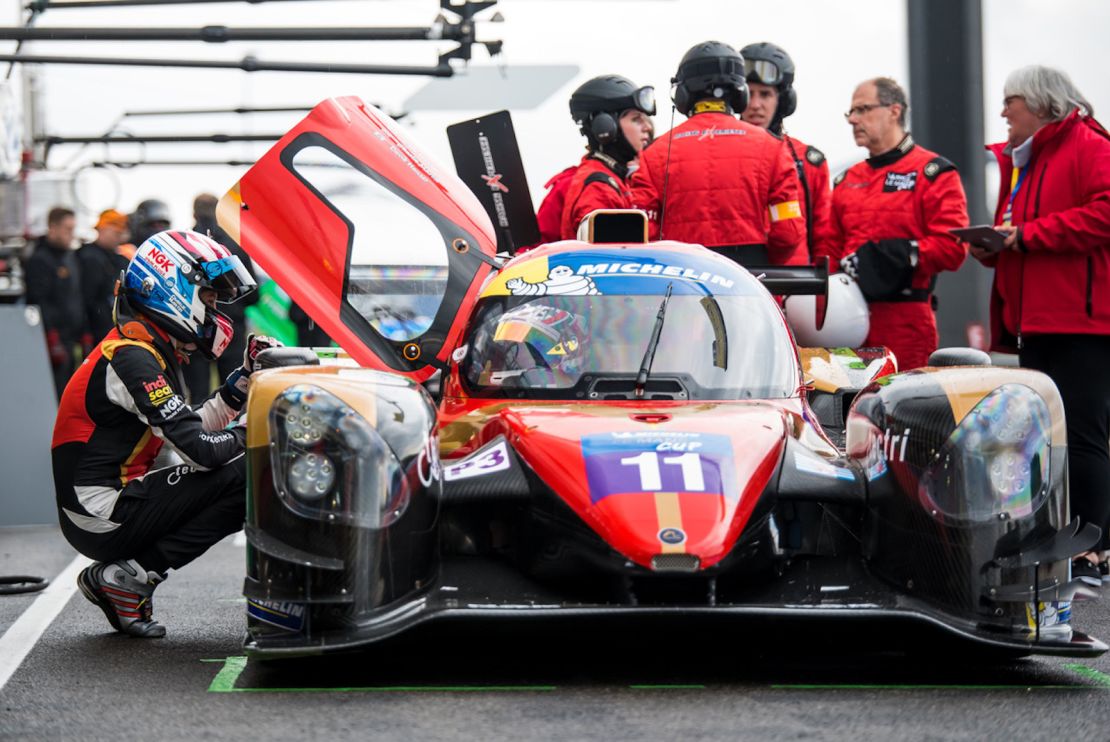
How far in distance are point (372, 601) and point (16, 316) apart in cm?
675

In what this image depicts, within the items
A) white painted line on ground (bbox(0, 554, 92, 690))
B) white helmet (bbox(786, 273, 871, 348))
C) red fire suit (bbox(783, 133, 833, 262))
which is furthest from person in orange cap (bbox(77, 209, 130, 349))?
white helmet (bbox(786, 273, 871, 348))

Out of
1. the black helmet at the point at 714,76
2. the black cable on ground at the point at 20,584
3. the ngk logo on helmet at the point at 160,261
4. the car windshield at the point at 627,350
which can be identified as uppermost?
the black helmet at the point at 714,76

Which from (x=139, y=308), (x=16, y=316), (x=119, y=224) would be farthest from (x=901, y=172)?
(x=119, y=224)

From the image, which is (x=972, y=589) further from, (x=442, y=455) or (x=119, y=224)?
(x=119, y=224)

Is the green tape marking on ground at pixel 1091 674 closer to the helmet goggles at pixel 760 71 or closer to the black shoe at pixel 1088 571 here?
the black shoe at pixel 1088 571

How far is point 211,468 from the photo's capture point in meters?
5.88

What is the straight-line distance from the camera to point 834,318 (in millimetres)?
7707

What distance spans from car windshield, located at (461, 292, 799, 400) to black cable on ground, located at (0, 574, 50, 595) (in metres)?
2.41

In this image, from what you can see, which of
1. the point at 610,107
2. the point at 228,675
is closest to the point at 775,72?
the point at 610,107

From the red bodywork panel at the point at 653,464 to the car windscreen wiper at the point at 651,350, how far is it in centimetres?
16

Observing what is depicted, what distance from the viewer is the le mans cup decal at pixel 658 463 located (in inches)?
187

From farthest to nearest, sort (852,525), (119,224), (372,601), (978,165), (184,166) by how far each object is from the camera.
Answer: (184,166) → (119,224) → (978,165) → (852,525) → (372,601)

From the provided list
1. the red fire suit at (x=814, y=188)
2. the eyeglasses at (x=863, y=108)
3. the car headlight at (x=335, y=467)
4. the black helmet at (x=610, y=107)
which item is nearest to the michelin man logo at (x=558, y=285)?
the car headlight at (x=335, y=467)

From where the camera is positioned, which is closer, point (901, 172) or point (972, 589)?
point (972, 589)
